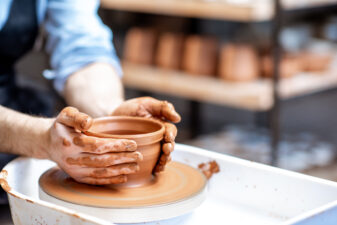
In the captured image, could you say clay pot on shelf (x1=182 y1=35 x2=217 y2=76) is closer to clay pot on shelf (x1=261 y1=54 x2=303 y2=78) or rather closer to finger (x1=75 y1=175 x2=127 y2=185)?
clay pot on shelf (x1=261 y1=54 x2=303 y2=78)

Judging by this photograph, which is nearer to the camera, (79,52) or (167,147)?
(167,147)

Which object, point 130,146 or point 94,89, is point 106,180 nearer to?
point 130,146

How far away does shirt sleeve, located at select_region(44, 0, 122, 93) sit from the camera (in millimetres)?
1421

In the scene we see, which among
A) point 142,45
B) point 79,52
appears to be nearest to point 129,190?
point 79,52

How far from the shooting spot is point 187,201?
33.4 inches

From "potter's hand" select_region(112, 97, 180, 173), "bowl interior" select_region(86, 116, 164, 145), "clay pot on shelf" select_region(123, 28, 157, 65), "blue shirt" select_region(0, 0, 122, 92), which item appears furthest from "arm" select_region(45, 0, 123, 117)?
"clay pot on shelf" select_region(123, 28, 157, 65)

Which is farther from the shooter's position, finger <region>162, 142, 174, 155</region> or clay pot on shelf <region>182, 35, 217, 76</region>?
clay pot on shelf <region>182, 35, 217, 76</region>

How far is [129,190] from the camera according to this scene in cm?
88

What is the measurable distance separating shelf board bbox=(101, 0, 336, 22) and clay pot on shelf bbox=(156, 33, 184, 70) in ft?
0.45

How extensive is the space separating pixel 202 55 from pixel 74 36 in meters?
1.06

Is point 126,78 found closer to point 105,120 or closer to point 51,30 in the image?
point 51,30

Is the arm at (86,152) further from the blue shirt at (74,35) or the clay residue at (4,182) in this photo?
the blue shirt at (74,35)

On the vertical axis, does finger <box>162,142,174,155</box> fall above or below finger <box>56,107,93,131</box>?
below

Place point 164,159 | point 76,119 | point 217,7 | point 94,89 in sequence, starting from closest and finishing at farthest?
point 76,119
point 164,159
point 94,89
point 217,7
